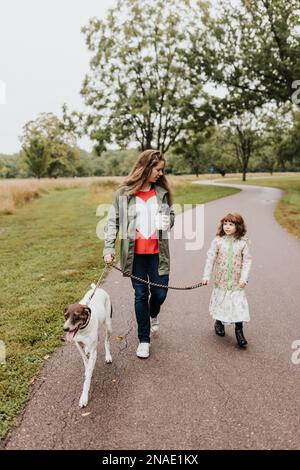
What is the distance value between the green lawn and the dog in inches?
23.1

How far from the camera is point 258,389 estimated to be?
3631 mm

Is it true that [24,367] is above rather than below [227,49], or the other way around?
below

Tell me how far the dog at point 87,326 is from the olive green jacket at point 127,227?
0.49 metres

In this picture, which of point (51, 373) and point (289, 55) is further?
point (289, 55)

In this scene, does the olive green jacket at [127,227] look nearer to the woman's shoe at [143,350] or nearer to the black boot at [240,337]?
the woman's shoe at [143,350]

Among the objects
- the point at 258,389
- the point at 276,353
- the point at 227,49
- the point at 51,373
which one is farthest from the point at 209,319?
the point at 227,49

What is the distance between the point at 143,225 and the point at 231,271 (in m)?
1.24

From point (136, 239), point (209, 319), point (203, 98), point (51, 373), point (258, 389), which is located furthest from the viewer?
point (203, 98)

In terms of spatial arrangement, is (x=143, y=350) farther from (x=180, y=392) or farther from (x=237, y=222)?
(x=237, y=222)

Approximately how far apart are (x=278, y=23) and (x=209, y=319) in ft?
76.1

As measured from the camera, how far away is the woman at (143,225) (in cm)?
418
